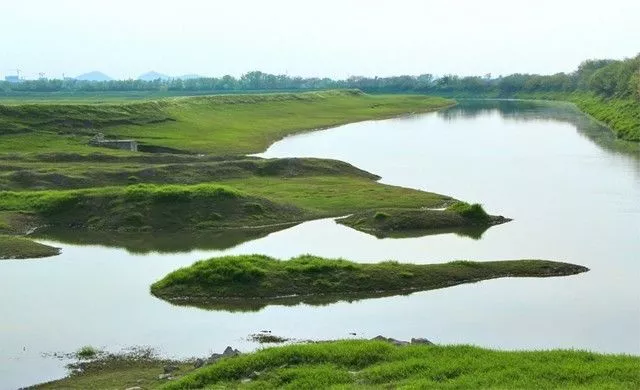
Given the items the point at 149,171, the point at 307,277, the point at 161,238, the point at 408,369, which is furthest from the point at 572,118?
the point at 408,369

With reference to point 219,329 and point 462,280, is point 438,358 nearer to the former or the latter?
point 219,329

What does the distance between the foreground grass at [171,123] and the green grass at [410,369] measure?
2066 inches

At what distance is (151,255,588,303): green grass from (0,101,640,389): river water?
882 mm

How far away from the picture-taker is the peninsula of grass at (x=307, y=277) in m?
29.7

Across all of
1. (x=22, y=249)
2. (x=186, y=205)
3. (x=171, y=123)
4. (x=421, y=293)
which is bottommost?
(x=22, y=249)

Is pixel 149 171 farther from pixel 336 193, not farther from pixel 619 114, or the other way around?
pixel 619 114

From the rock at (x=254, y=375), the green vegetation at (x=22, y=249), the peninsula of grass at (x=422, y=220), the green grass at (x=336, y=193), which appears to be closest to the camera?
the rock at (x=254, y=375)

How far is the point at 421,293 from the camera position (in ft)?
98.4

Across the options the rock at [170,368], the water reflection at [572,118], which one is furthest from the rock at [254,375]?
the water reflection at [572,118]

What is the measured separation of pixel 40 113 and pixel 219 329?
6002 centimetres

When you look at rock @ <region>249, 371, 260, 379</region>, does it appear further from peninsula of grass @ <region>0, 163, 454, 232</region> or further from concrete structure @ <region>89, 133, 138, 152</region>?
concrete structure @ <region>89, 133, 138, 152</region>

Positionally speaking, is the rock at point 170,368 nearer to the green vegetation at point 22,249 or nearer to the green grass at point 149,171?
the green vegetation at point 22,249

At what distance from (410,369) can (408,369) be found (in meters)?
0.04

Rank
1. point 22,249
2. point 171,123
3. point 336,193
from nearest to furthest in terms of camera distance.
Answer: point 22,249 → point 336,193 → point 171,123
